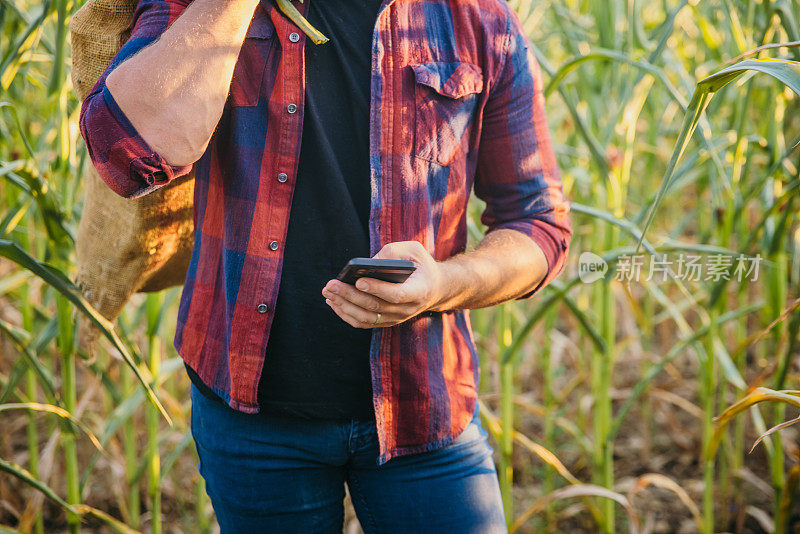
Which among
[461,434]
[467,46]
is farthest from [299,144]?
[461,434]

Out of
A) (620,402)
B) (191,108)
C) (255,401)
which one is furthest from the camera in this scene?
(620,402)

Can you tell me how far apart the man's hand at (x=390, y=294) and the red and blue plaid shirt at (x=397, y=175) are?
Answer: 9 centimetres

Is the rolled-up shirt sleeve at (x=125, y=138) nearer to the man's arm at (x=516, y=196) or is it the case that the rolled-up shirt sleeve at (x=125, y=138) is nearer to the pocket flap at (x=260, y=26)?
the pocket flap at (x=260, y=26)

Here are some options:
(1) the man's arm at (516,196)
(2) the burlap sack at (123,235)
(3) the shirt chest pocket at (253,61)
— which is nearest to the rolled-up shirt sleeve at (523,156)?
(1) the man's arm at (516,196)

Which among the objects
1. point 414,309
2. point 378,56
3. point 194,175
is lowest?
point 414,309

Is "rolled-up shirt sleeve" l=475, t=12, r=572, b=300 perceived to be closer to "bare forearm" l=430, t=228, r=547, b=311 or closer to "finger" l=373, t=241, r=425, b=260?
"bare forearm" l=430, t=228, r=547, b=311

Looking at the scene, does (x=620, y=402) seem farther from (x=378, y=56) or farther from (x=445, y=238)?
(x=378, y=56)

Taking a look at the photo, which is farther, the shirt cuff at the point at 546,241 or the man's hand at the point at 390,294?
the shirt cuff at the point at 546,241

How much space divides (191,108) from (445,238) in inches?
12.7

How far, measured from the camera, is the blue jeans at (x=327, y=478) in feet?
2.56

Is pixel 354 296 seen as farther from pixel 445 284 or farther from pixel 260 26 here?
pixel 260 26

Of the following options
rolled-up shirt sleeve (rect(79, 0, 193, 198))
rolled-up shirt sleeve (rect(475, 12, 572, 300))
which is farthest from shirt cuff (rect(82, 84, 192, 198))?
rolled-up shirt sleeve (rect(475, 12, 572, 300))

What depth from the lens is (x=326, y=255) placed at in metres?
0.77

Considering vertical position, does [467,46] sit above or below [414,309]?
above
